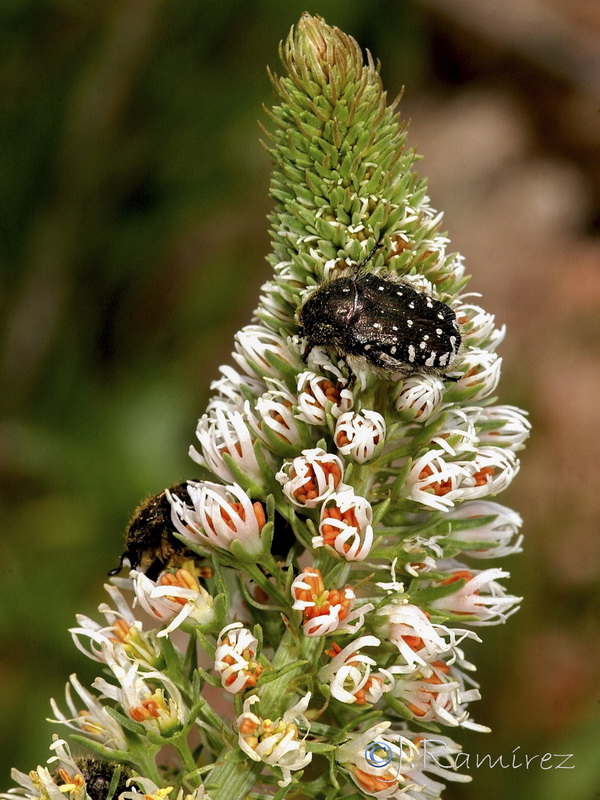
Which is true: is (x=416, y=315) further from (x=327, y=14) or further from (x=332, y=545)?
(x=327, y=14)

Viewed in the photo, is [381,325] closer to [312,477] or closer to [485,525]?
[312,477]

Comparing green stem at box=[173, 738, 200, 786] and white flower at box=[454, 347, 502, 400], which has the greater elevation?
white flower at box=[454, 347, 502, 400]

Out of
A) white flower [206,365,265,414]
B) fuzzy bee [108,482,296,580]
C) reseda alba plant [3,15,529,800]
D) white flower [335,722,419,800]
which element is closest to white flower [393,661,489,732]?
reseda alba plant [3,15,529,800]

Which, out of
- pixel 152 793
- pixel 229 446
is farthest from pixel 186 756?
pixel 229 446

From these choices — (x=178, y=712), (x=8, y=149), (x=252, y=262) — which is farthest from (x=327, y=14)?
(x=178, y=712)

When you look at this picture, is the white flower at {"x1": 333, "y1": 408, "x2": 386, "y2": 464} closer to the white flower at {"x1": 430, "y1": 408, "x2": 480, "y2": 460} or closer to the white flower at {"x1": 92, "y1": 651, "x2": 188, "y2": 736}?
the white flower at {"x1": 430, "y1": 408, "x2": 480, "y2": 460}

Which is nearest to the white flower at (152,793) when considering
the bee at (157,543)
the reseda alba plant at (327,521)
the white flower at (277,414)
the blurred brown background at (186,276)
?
the reseda alba plant at (327,521)
